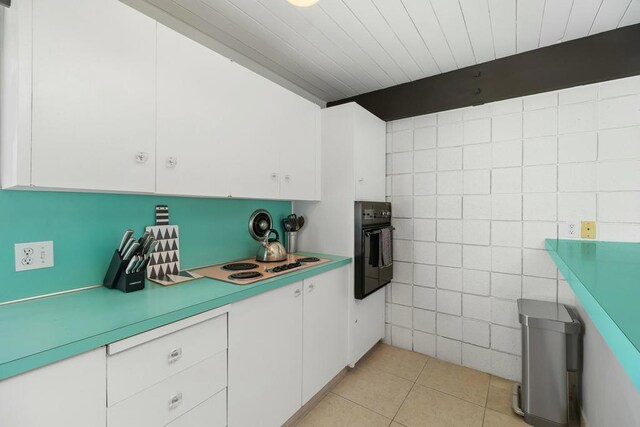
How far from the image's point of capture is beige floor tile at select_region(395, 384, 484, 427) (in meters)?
1.76

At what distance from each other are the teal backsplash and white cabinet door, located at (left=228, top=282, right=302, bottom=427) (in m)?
0.62

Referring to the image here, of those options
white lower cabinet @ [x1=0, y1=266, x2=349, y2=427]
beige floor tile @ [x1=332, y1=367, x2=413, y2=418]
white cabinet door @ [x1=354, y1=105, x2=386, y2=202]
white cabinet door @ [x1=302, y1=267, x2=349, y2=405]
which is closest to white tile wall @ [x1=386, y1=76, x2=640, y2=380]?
white cabinet door @ [x1=354, y1=105, x2=386, y2=202]

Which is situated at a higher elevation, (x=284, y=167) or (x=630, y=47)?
(x=630, y=47)

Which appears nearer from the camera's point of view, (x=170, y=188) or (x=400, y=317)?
(x=170, y=188)

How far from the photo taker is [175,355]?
1.07 metres

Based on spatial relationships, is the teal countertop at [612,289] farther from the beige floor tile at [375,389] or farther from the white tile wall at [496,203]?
the beige floor tile at [375,389]

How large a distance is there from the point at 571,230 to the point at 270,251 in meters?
2.12

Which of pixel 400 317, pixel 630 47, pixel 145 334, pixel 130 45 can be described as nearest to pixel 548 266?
pixel 400 317

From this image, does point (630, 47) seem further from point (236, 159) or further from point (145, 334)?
point (145, 334)

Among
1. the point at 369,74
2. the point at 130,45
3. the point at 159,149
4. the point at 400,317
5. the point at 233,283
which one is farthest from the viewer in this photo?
the point at 400,317

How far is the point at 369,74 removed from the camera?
7.64 ft

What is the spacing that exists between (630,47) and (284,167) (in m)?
2.28

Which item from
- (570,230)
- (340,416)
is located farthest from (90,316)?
(570,230)

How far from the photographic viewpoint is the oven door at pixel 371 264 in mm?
2162
